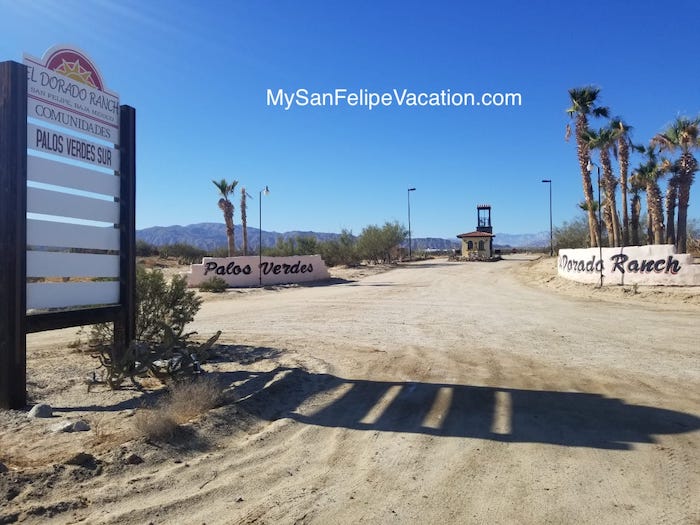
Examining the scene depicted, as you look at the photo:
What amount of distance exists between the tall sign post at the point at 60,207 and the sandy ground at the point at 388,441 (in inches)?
37.8

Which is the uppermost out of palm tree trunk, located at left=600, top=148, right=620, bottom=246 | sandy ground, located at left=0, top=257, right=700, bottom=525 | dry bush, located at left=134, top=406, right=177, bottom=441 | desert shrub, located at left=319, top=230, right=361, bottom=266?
palm tree trunk, located at left=600, top=148, right=620, bottom=246

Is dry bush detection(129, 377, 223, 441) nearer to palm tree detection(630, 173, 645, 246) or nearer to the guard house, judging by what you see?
palm tree detection(630, 173, 645, 246)

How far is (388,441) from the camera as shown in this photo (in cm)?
528

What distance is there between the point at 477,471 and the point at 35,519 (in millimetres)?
3233

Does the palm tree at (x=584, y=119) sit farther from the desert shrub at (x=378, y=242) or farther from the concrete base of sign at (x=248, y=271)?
the desert shrub at (x=378, y=242)

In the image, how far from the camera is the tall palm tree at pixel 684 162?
26078mm

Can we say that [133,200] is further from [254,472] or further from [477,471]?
[477,471]

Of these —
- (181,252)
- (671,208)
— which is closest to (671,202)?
(671,208)

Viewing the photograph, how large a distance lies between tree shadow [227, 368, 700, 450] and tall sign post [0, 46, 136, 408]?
89.9 inches

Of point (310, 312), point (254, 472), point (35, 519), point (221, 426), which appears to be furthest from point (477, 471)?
point (310, 312)

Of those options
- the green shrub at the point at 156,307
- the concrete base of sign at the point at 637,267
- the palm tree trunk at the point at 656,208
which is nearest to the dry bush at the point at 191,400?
the green shrub at the point at 156,307

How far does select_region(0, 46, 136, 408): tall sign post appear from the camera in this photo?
6.18 m

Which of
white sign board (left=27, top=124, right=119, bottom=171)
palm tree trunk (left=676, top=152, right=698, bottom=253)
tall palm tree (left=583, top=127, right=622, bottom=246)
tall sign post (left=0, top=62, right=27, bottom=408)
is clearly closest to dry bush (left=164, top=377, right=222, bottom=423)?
tall sign post (left=0, top=62, right=27, bottom=408)

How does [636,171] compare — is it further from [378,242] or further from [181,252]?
[181,252]
